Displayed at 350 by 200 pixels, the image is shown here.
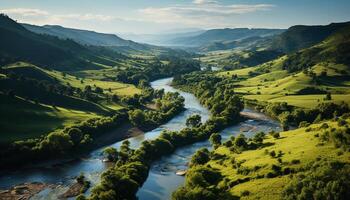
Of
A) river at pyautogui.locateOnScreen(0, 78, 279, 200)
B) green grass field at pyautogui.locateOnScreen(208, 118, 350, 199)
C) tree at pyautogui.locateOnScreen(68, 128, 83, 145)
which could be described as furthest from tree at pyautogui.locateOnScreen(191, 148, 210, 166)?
tree at pyautogui.locateOnScreen(68, 128, 83, 145)

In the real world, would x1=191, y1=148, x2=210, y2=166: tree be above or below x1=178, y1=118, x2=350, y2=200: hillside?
below

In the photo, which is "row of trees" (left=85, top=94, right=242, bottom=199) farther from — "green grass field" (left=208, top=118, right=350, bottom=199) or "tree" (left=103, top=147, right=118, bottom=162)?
"green grass field" (left=208, top=118, right=350, bottom=199)

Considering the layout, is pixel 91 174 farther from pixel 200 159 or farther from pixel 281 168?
pixel 281 168

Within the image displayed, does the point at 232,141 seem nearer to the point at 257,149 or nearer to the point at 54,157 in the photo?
the point at 257,149

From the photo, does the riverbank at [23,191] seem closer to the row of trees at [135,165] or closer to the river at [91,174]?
the river at [91,174]

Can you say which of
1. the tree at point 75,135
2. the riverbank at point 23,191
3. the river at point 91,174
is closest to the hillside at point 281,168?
the river at point 91,174

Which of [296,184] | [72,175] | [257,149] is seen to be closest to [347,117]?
[257,149]

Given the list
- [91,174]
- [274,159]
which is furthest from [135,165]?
[274,159]

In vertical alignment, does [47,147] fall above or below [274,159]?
below
